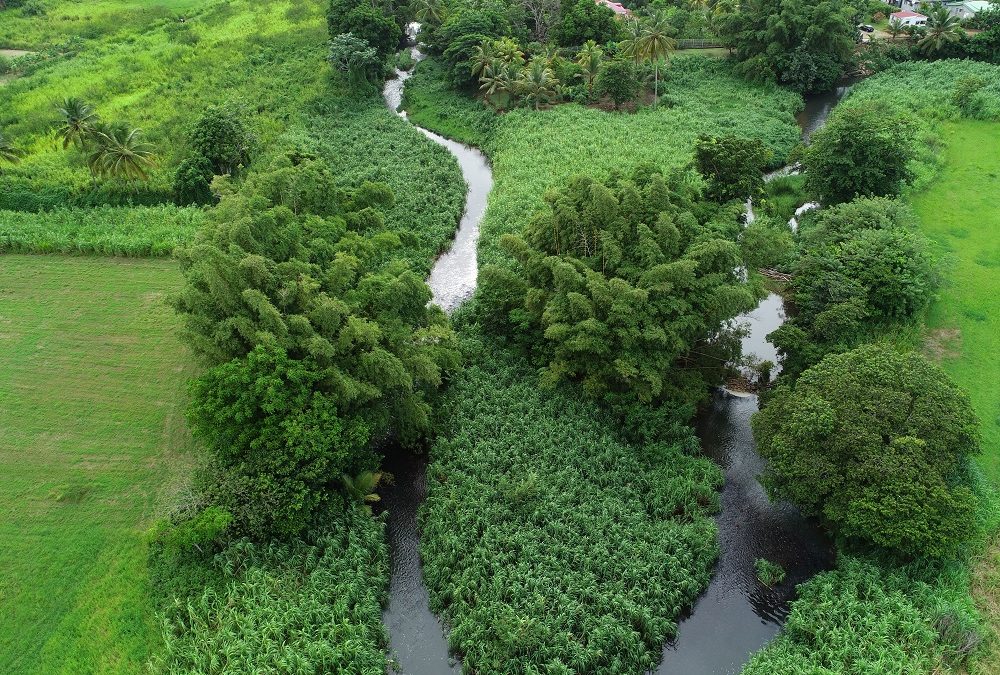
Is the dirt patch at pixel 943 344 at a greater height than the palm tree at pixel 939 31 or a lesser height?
lesser

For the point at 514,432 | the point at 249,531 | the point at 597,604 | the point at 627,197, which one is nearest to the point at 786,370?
the point at 627,197

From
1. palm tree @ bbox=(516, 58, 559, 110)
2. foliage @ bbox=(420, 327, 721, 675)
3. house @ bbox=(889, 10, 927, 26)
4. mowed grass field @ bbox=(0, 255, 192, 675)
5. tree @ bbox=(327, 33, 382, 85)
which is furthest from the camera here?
house @ bbox=(889, 10, 927, 26)

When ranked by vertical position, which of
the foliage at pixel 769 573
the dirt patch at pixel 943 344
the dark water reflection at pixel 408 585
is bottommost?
the dark water reflection at pixel 408 585

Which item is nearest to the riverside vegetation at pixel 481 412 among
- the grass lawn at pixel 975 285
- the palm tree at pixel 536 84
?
the grass lawn at pixel 975 285

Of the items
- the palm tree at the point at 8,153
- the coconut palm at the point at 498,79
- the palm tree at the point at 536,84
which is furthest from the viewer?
the coconut palm at the point at 498,79

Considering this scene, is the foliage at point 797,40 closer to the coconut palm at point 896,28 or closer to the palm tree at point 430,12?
the coconut palm at point 896,28

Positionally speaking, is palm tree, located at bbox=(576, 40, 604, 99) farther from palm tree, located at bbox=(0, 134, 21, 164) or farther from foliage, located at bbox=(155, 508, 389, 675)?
foliage, located at bbox=(155, 508, 389, 675)

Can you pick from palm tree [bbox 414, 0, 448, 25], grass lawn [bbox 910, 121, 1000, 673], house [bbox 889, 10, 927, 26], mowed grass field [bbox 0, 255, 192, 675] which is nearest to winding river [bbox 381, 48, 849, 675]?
grass lawn [bbox 910, 121, 1000, 673]
